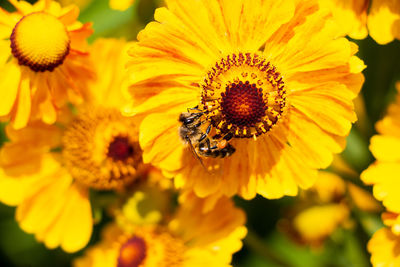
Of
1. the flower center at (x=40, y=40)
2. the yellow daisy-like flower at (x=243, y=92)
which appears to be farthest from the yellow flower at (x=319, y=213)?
the flower center at (x=40, y=40)

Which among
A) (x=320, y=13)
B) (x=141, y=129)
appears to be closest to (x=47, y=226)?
(x=141, y=129)

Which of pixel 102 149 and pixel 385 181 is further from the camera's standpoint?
pixel 102 149

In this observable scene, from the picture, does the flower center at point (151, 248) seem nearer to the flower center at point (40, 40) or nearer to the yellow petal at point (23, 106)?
the yellow petal at point (23, 106)

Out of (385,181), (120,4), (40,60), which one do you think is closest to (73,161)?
(40,60)

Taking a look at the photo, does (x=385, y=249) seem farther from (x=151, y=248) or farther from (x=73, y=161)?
(x=73, y=161)

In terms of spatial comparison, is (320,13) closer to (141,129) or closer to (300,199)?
(141,129)

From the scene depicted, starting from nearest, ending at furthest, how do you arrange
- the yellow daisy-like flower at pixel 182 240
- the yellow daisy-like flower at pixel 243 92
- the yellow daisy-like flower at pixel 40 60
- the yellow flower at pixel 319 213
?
the yellow daisy-like flower at pixel 243 92 → the yellow daisy-like flower at pixel 40 60 → the yellow daisy-like flower at pixel 182 240 → the yellow flower at pixel 319 213
